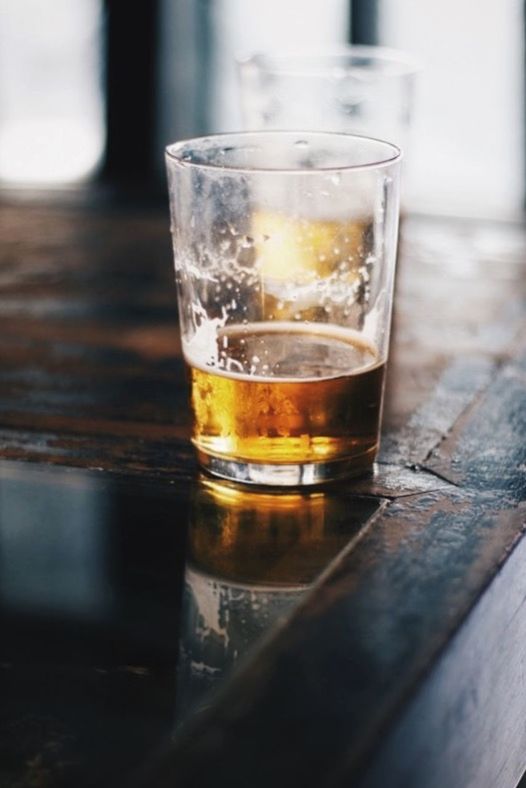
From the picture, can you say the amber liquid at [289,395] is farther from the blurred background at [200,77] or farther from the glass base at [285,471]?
the blurred background at [200,77]

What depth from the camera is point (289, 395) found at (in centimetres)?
72

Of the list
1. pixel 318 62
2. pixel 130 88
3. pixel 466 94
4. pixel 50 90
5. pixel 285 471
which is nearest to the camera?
pixel 285 471

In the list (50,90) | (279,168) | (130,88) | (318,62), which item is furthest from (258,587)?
(50,90)

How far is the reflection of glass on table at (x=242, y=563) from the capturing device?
1.88ft

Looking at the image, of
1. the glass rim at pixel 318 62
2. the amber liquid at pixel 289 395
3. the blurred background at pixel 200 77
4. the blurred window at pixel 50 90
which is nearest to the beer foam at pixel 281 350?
the amber liquid at pixel 289 395

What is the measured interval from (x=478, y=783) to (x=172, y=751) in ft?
0.69

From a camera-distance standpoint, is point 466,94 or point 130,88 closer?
point 466,94

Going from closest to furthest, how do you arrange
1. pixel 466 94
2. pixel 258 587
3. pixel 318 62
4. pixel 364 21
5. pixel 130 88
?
pixel 258 587 < pixel 318 62 < pixel 364 21 < pixel 466 94 < pixel 130 88

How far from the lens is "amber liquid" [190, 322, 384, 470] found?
0.72 metres

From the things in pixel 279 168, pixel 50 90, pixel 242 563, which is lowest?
pixel 50 90

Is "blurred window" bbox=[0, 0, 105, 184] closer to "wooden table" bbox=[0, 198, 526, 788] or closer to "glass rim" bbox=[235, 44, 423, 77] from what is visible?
"glass rim" bbox=[235, 44, 423, 77]

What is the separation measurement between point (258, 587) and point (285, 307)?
0.19 metres

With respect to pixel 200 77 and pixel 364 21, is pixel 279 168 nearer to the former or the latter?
pixel 364 21

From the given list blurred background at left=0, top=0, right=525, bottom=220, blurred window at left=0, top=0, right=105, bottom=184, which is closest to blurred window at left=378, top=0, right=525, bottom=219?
blurred background at left=0, top=0, right=525, bottom=220
